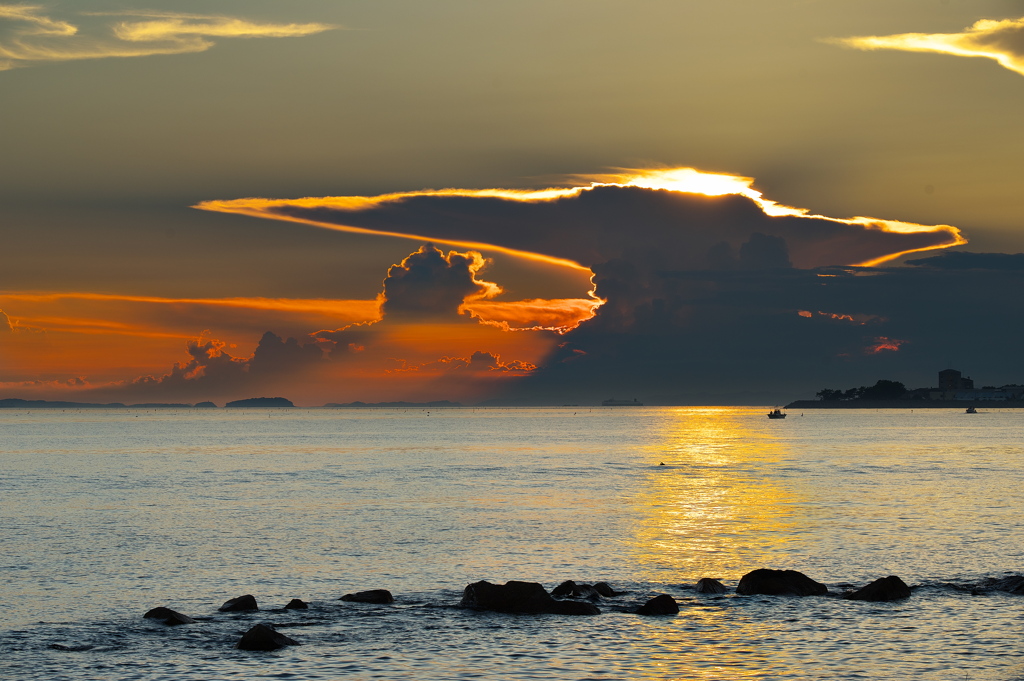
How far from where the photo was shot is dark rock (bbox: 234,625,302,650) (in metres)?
30.2

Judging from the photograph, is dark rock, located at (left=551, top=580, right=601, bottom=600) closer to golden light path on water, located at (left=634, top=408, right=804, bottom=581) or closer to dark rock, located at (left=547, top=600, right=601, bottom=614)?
dark rock, located at (left=547, top=600, right=601, bottom=614)

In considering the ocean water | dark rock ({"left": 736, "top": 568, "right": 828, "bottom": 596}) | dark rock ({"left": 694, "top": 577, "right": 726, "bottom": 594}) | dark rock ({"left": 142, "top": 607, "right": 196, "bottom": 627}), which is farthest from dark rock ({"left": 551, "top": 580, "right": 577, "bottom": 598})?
dark rock ({"left": 142, "top": 607, "right": 196, "bottom": 627})

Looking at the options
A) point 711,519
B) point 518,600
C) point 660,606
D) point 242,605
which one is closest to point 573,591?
point 518,600

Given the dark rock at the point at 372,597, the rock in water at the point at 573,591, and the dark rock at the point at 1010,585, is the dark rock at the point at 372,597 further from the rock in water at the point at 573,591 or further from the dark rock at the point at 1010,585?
the dark rock at the point at 1010,585

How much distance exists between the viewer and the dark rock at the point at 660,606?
1391 inches

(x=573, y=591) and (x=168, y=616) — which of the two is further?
(x=573, y=591)

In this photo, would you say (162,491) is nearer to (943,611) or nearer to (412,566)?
(412,566)

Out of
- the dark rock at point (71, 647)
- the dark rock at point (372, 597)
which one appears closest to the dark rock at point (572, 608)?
the dark rock at point (372, 597)

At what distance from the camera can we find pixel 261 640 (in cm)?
3023

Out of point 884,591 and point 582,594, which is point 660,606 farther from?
point 884,591

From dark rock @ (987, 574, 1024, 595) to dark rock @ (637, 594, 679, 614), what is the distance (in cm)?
1389

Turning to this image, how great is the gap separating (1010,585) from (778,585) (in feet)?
31.2

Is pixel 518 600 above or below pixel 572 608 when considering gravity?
above

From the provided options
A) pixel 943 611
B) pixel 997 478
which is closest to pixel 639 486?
pixel 997 478
